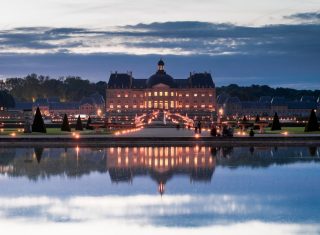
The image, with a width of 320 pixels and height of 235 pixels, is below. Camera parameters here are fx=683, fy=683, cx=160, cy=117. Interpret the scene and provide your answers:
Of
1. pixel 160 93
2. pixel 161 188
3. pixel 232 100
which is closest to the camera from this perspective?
pixel 161 188

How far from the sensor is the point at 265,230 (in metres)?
9.33

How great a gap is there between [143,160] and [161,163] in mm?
1145

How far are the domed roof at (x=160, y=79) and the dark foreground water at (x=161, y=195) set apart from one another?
277 ft

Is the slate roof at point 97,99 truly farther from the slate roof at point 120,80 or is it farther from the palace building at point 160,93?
the slate roof at point 120,80

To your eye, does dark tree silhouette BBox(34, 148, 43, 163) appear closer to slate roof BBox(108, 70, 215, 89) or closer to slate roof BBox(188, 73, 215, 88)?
slate roof BBox(108, 70, 215, 89)

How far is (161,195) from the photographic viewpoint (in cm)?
1219

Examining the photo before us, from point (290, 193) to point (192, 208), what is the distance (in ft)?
7.85

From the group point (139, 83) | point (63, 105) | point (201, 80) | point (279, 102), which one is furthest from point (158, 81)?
point (279, 102)

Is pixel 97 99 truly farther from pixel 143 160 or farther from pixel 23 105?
pixel 143 160

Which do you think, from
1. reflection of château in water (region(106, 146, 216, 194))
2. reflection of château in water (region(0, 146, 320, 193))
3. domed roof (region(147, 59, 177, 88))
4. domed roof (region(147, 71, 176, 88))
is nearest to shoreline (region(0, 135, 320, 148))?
reflection of château in water (region(0, 146, 320, 193))

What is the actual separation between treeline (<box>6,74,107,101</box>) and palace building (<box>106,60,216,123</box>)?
15043mm

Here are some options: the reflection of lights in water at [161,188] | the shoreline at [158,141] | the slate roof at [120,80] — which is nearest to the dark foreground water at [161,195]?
the reflection of lights in water at [161,188]

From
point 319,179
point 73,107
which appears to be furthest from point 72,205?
point 73,107

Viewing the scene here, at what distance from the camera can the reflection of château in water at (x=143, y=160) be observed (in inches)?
613
